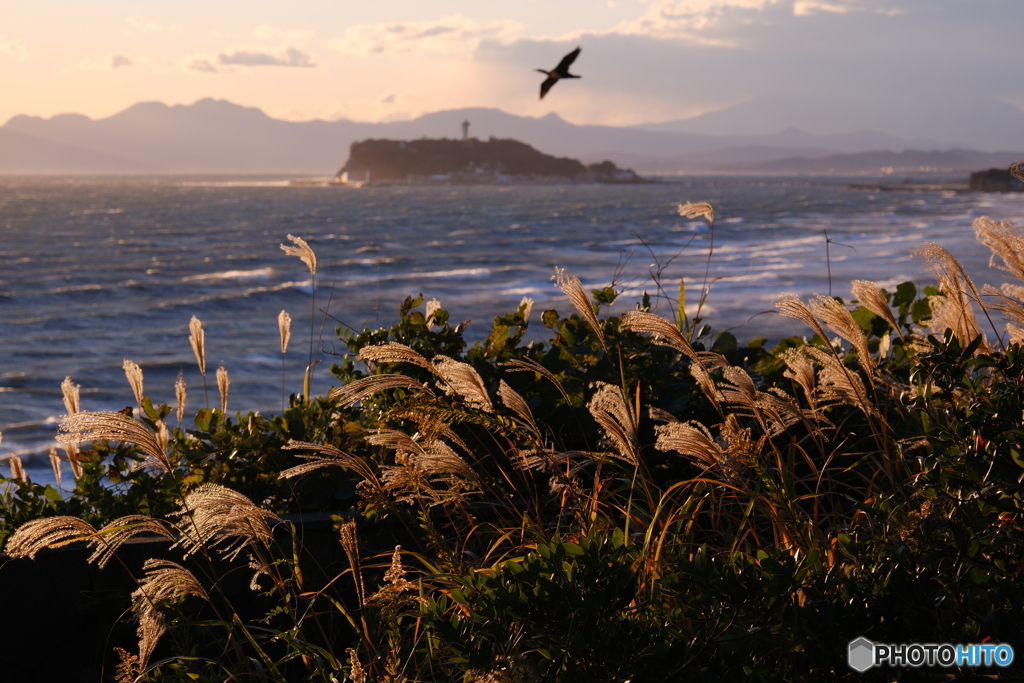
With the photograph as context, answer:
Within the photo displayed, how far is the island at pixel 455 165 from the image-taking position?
169250mm

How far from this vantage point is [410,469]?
1.90 m

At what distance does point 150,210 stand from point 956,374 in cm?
7292

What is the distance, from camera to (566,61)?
3.43 metres

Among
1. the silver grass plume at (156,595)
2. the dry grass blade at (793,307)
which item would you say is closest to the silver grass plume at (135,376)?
the silver grass plume at (156,595)

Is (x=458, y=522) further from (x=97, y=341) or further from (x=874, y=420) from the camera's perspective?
(x=97, y=341)

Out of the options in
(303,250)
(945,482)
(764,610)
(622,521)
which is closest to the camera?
(764,610)

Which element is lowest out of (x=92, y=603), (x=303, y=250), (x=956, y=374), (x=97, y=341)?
(x=97, y=341)

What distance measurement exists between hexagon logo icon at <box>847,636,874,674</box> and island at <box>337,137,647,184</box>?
169 metres

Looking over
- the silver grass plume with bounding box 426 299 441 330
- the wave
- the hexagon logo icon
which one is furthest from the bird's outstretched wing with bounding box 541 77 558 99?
the wave

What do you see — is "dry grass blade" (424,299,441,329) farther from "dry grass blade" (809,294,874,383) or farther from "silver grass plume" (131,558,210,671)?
"dry grass blade" (809,294,874,383)

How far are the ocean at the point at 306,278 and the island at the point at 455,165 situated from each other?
115 m

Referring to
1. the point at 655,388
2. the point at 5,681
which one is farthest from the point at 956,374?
the point at 5,681

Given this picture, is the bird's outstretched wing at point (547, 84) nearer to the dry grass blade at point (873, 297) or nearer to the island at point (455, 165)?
the dry grass blade at point (873, 297)

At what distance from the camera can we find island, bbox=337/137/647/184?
169250 millimetres
